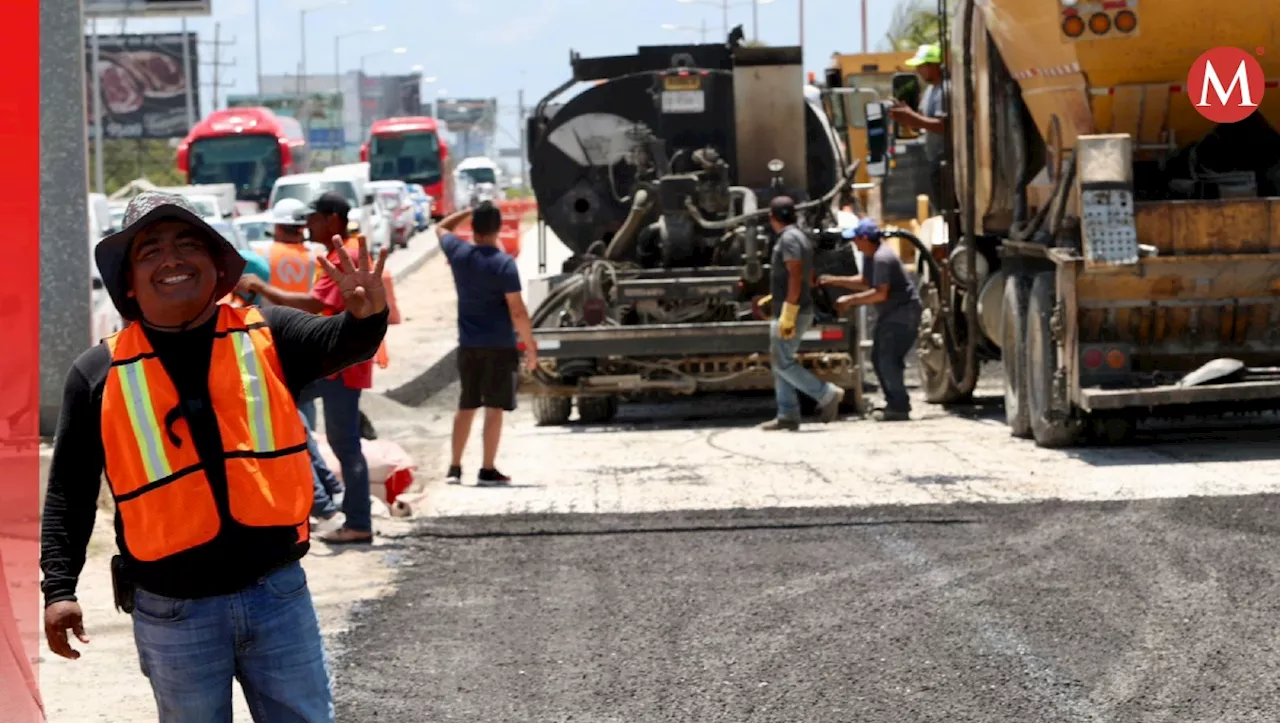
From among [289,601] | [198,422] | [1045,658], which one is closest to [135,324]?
[198,422]

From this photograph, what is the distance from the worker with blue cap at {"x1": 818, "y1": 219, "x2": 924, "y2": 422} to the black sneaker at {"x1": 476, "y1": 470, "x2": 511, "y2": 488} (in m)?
3.94

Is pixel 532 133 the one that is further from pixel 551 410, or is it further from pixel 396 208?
pixel 396 208

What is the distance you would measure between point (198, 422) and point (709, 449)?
9176mm

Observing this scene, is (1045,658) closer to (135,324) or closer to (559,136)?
(135,324)

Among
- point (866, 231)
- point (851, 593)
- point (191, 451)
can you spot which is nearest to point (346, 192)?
point (866, 231)

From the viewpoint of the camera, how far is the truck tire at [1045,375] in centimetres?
1179

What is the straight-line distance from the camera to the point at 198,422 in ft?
13.4

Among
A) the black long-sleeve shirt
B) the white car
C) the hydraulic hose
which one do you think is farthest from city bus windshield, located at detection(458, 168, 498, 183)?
the black long-sleeve shirt

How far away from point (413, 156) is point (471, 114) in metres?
107

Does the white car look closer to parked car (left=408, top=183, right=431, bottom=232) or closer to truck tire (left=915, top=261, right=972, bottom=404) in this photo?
parked car (left=408, top=183, right=431, bottom=232)

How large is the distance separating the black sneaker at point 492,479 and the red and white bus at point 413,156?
52.1 meters

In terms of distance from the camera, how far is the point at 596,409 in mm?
15828

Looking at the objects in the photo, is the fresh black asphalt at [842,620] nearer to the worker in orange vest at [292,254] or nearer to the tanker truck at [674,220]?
the worker in orange vest at [292,254]

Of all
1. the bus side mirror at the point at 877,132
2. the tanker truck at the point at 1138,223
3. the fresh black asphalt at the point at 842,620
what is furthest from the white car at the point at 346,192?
the fresh black asphalt at the point at 842,620
